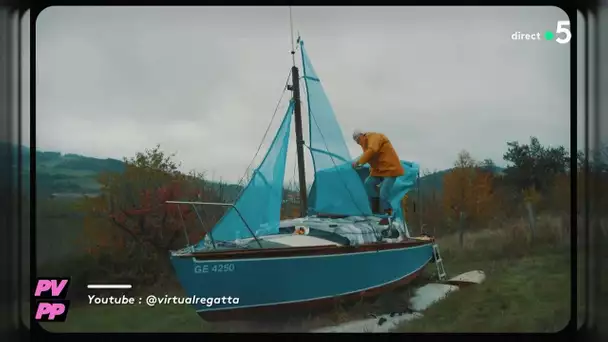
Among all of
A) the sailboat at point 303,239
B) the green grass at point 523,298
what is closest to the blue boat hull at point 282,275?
the sailboat at point 303,239

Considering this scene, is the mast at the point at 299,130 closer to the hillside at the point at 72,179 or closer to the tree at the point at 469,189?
the hillside at the point at 72,179

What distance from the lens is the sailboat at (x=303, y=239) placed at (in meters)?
2.22

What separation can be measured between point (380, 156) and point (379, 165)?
0.12 feet

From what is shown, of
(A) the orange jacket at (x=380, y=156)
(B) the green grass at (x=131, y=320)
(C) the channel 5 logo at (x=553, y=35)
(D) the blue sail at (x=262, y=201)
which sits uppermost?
(C) the channel 5 logo at (x=553, y=35)

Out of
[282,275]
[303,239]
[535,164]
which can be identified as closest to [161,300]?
[282,275]

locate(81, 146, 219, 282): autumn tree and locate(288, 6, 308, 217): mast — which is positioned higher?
locate(288, 6, 308, 217): mast

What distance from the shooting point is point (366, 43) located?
2.23 m

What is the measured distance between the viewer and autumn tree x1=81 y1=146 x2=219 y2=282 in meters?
2.22

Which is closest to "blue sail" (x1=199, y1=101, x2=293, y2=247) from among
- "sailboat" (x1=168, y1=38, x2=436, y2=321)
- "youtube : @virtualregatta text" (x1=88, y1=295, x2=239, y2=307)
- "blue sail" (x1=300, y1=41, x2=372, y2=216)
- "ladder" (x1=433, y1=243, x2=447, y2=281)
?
"sailboat" (x1=168, y1=38, x2=436, y2=321)

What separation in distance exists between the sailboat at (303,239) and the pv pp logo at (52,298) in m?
0.41

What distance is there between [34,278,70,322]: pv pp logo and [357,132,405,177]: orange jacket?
1.14 meters

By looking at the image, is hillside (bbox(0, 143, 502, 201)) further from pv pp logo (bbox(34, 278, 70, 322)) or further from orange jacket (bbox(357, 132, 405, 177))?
pv pp logo (bbox(34, 278, 70, 322))

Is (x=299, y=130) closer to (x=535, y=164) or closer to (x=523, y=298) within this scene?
(x=535, y=164)

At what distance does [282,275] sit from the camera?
7.32 ft
